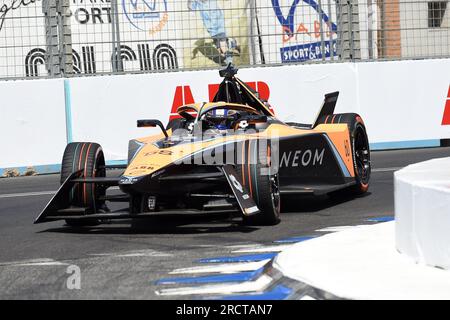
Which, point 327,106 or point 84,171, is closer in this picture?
point 84,171

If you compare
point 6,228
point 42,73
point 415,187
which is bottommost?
point 6,228

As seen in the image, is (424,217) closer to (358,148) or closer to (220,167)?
(220,167)

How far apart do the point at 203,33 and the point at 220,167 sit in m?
6.61

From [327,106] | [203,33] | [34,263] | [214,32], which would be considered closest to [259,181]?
[34,263]

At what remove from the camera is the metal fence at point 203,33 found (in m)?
13.8

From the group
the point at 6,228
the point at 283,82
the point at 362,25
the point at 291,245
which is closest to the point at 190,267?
the point at 291,245

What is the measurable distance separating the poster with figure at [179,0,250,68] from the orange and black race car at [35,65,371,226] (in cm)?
460

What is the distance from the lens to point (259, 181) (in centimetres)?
769

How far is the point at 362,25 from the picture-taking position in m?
14.5

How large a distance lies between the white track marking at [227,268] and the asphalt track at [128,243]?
14 cm

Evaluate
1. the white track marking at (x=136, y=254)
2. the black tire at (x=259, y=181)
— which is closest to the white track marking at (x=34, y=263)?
the white track marking at (x=136, y=254)

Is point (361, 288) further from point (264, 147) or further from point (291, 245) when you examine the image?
point (264, 147)
